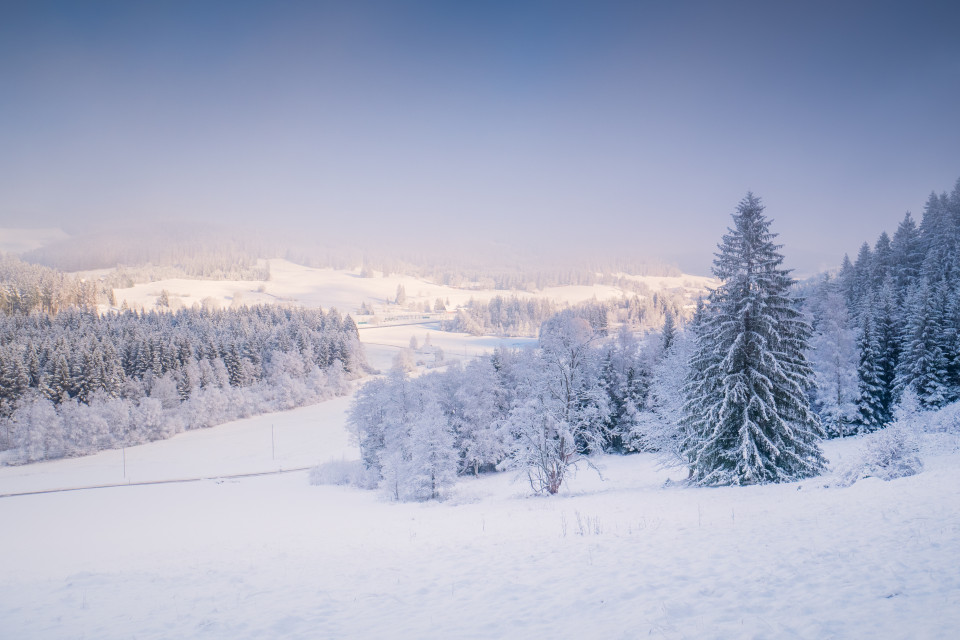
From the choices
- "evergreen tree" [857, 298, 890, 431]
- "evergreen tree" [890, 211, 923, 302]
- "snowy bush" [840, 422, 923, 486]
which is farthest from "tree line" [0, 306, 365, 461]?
"evergreen tree" [890, 211, 923, 302]

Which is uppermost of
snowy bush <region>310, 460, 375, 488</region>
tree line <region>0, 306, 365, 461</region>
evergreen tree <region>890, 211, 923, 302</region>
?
evergreen tree <region>890, 211, 923, 302</region>

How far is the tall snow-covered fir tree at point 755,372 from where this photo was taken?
19406 millimetres

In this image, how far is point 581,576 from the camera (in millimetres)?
9398

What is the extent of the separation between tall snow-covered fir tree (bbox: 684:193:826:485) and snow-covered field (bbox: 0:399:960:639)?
2.08 meters

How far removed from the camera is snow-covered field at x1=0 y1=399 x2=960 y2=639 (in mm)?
6973

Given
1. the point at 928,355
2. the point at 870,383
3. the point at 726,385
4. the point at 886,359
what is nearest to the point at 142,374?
the point at 726,385

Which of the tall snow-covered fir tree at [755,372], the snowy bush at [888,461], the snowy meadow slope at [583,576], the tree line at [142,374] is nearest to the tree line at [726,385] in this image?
the tall snow-covered fir tree at [755,372]

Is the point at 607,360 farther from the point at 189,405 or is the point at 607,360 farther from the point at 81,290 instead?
the point at 81,290

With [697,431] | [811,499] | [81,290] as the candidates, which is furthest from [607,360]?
[81,290]

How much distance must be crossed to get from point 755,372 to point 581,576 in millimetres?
14449

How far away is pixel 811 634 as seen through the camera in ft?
19.8

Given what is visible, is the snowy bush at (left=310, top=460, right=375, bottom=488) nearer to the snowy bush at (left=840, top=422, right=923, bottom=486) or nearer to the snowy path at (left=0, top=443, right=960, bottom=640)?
the snowy path at (left=0, top=443, right=960, bottom=640)

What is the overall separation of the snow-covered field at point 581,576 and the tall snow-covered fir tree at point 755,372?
6.83 ft

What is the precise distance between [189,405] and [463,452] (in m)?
60.1
